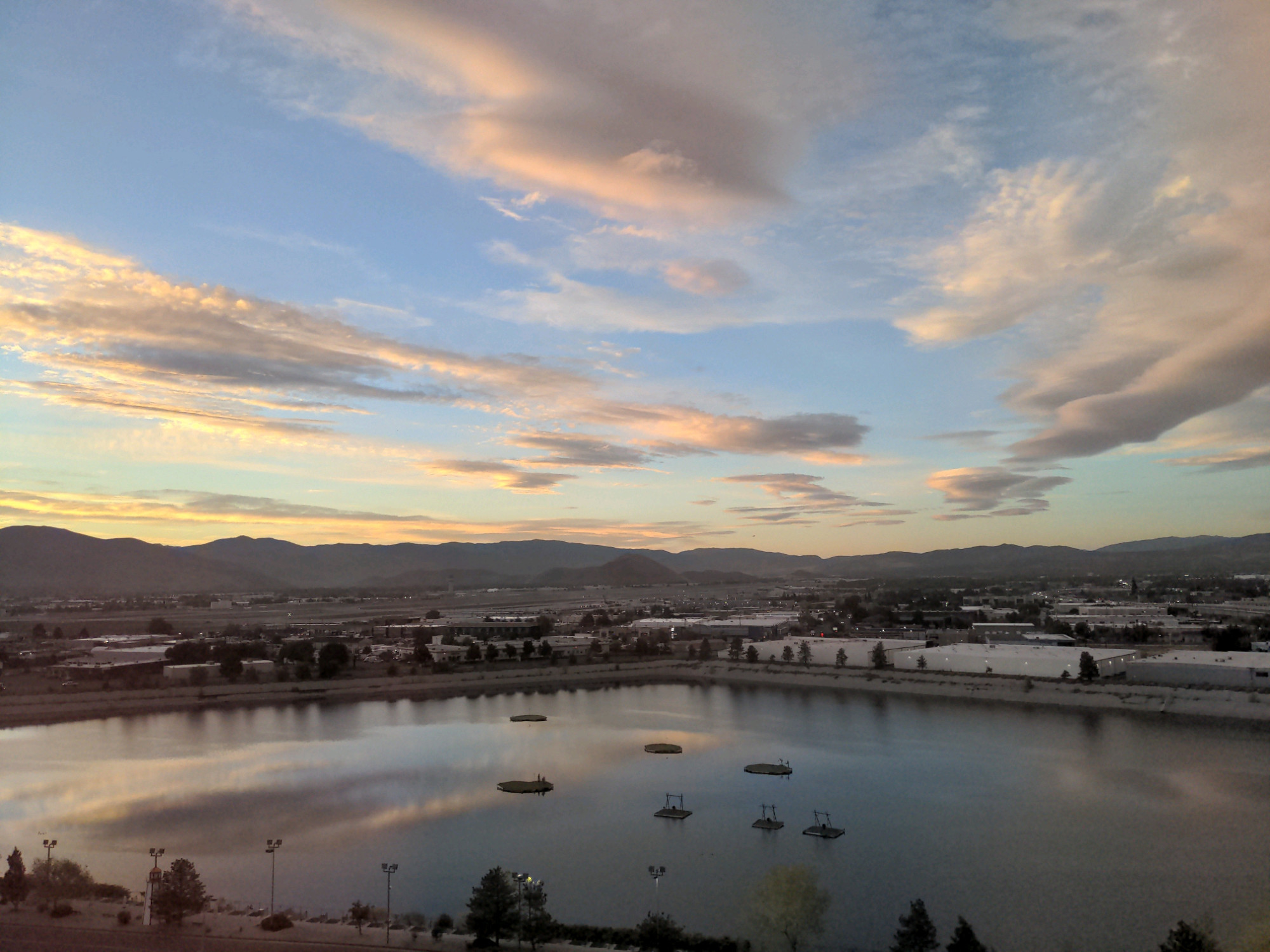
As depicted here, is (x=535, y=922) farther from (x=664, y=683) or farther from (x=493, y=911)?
(x=664, y=683)

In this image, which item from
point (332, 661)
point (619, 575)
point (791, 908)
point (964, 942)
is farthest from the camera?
point (619, 575)

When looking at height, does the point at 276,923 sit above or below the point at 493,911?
below

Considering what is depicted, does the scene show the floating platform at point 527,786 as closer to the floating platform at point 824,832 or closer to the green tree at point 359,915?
the floating platform at point 824,832

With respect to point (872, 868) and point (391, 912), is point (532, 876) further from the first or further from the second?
point (872, 868)

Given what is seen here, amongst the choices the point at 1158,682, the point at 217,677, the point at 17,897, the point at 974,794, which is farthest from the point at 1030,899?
the point at 217,677

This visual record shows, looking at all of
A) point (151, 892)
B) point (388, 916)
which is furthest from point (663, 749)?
point (151, 892)

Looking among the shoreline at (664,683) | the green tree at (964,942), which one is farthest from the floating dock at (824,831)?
the shoreline at (664,683)
